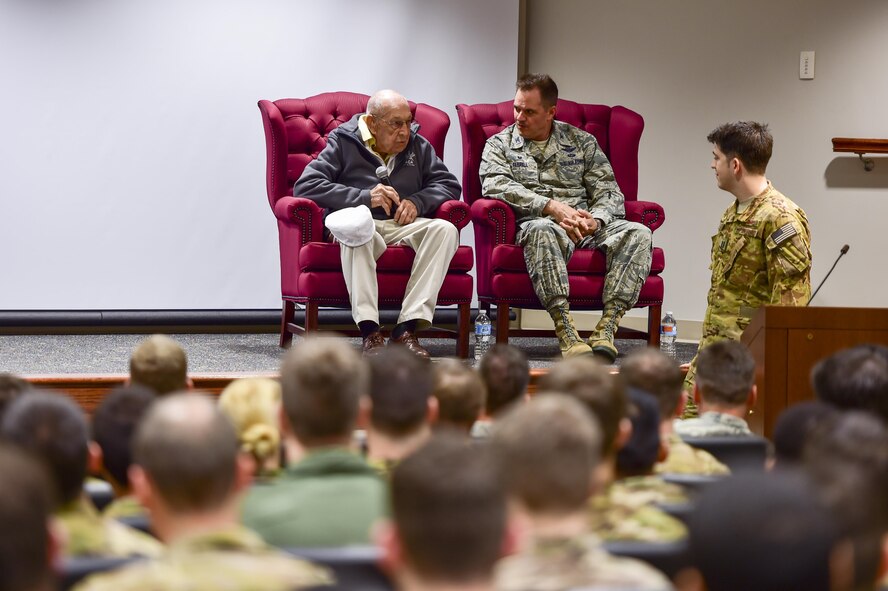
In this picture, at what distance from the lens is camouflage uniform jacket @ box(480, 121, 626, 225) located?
4691 millimetres

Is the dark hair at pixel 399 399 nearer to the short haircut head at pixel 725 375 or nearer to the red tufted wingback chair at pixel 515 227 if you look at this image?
the short haircut head at pixel 725 375

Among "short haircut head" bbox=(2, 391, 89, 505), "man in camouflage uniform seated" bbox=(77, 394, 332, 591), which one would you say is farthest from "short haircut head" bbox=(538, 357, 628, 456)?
"short haircut head" bbox=(2, 391, 89, 505)

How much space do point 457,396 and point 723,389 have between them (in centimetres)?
64

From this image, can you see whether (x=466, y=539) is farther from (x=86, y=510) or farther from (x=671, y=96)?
(x=671, y=96)

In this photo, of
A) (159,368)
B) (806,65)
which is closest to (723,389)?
(159,368)

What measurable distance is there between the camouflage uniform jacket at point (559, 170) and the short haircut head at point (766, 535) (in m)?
3.53

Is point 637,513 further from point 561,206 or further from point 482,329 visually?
point 482,329

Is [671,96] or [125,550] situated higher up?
[671,96]

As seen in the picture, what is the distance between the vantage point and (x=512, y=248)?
14.5 feet

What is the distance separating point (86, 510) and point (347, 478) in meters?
0.33

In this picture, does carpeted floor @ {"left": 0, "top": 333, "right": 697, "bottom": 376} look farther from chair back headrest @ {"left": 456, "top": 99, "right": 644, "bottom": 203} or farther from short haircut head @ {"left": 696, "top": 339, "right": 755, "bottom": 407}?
short haircut head @ {"left": 696, "top": 339, "right": 755, "bottom": 407}

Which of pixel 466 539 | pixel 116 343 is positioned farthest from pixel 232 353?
pixel 466 539

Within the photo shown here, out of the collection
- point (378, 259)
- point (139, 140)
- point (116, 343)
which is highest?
point (139, 140)

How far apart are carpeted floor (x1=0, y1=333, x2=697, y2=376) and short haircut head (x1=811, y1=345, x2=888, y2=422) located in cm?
213
